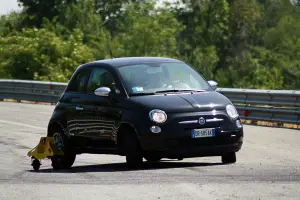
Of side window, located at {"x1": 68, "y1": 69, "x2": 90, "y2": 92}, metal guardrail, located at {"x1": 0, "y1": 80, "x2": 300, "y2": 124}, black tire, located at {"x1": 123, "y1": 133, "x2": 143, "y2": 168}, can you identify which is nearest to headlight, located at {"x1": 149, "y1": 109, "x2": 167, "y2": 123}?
black tire, located at {"x1": 123, "y1": 133, "x2": 143, "y2": 168}

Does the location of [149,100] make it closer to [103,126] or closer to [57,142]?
[103,126]

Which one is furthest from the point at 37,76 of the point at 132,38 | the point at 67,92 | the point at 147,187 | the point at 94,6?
the point at 147,187

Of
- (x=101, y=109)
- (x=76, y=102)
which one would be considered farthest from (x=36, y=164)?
(x=101, y=109)

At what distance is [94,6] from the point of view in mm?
80000

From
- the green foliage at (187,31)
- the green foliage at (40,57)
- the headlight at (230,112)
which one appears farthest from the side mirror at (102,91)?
the green foliage at (187,31)

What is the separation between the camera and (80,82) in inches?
535

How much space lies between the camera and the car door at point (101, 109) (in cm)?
1249

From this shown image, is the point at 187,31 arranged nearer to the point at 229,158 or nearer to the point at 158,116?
the point at 229,158

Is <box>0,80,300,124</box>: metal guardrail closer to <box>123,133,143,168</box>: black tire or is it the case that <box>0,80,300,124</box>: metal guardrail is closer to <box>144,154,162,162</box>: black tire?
<box>144,154,162,162</box>: black tire

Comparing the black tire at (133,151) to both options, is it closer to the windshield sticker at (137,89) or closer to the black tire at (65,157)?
the windshield sticker at (137,89)

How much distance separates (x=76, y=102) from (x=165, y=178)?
2942mm

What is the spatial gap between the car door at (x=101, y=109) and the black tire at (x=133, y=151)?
1.23 feet

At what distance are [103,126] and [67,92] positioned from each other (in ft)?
4.43

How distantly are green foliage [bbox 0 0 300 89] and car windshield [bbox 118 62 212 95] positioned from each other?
156ft
